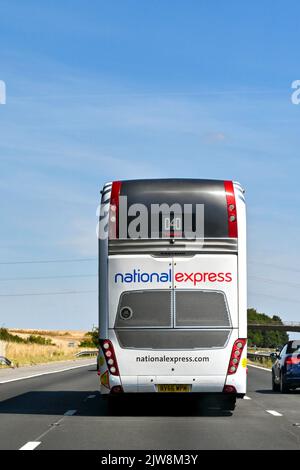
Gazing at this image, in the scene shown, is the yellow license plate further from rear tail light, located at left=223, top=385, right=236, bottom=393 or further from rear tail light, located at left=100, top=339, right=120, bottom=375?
rear tail light, located at left=100, top=339, right=120, bottom=375

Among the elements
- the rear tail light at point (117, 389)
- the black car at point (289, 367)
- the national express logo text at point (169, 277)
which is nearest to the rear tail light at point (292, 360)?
the black car at point (289, 367)

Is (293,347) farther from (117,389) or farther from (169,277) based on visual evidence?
(117,389)

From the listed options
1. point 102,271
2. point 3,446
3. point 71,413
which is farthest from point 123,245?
point 3,446

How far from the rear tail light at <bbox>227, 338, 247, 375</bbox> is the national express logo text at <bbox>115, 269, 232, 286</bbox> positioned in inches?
44.0

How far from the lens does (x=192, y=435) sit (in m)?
15.4

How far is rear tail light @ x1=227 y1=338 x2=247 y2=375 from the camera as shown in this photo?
1839cm

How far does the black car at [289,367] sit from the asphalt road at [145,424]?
1.38 m

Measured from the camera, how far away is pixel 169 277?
18.5 metres

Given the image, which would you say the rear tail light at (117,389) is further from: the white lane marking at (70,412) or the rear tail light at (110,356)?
the white lane marking at (70,412)

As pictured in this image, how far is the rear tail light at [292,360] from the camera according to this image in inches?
1085

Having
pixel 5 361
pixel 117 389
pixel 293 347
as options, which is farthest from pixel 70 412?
pixel 5 361

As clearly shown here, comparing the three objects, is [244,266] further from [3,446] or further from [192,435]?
[3,446]

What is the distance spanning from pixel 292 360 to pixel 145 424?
1097 cm
